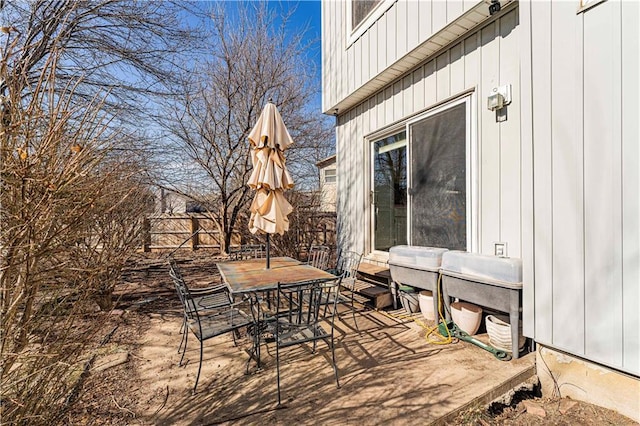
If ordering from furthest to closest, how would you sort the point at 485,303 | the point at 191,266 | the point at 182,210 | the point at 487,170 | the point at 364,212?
the point at 182,210
the point at 191,266
the point at 364,212
the point at 487,170
the point at 485,303

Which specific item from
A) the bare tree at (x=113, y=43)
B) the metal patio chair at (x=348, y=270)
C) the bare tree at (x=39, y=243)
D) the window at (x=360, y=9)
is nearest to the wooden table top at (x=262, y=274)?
the metal patio chair at (x=348, y=270)

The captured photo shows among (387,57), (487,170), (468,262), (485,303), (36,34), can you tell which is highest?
(36,34)

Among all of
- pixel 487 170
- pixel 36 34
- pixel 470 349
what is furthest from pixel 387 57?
pixel 36 34

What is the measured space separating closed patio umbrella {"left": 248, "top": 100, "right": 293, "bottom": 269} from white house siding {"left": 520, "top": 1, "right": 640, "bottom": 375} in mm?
2435

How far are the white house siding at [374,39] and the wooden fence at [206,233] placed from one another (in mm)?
3070

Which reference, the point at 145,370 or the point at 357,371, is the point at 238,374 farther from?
the point at 357,371

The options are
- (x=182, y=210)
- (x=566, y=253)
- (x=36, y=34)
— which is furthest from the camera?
(x=182, y=210)

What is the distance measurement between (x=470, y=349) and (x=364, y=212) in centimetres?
280

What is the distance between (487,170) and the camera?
10.9ft

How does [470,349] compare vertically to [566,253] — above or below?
below

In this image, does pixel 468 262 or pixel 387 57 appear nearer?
pixel 468 262

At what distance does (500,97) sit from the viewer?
314 centimetres

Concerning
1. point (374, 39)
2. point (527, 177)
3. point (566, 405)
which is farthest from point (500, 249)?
point (374, 39)

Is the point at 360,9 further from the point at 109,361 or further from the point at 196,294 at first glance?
the point at 109,361
